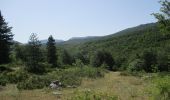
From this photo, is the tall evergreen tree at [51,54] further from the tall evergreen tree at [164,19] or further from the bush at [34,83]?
the tall evergreen tree at [164,19]

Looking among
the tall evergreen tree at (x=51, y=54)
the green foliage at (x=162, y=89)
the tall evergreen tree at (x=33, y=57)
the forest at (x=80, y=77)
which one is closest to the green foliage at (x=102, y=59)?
the forest at (x=80, y=77)

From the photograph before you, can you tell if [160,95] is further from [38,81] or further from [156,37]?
[156,37]

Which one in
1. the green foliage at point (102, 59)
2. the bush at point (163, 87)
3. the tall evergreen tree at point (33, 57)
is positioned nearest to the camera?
the bush at point (163, 87)

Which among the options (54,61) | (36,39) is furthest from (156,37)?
(36,39)

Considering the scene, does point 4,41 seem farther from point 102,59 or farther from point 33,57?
point 102,59

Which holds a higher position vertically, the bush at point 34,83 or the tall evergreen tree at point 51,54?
the tall evergreen tree at point 51,54

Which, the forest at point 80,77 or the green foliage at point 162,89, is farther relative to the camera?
the forest at point 80,77

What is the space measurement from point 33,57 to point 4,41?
518 cm

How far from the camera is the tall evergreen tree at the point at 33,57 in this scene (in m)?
38.0

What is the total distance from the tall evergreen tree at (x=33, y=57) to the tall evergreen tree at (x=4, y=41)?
9.85 ft

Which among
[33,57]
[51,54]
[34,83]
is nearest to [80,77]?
[34,83]

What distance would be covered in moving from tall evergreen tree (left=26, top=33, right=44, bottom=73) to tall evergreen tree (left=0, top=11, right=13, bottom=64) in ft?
9.85

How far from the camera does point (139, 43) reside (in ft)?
427

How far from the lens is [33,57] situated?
40.4m
